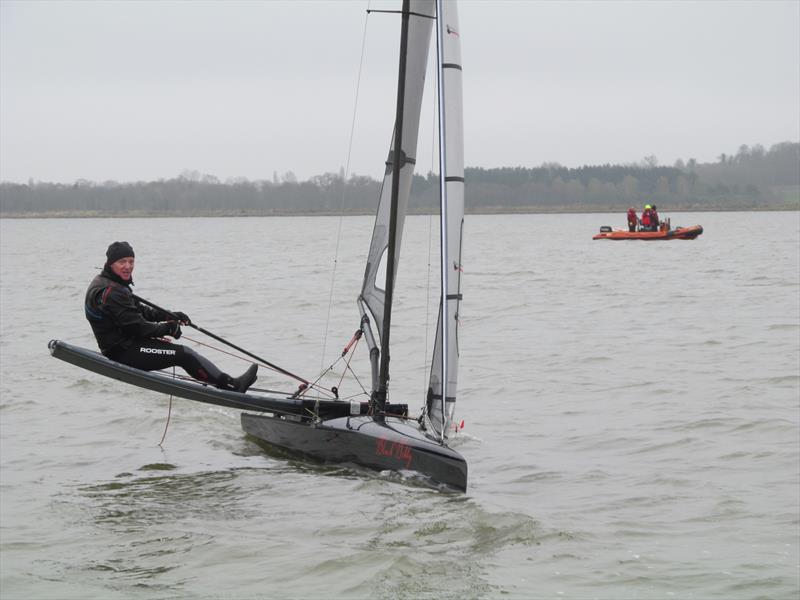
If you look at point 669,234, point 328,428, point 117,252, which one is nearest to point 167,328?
point 117,252

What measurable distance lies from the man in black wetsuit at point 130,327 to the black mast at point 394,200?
45.4 inches

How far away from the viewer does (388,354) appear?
7473 mm

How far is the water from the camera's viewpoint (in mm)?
5664

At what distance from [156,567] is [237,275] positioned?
24568mm

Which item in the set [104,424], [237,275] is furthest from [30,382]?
[237,275]

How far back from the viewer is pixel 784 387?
36.4 feet

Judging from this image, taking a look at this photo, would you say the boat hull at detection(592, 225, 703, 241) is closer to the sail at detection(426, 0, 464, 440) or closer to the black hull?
the black hull

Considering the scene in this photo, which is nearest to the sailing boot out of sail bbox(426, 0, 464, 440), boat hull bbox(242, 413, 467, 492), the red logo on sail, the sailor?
boat hull bbox(242, 413, 467, 492)

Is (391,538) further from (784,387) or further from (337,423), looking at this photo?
(784,387)

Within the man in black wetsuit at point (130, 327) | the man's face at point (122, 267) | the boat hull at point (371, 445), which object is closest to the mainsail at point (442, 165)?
the boat hull at point (371, 445)

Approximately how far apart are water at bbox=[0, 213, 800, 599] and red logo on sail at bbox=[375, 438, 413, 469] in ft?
0.59

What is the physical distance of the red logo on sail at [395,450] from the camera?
24.0 feet

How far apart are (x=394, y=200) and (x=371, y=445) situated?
5.98ft

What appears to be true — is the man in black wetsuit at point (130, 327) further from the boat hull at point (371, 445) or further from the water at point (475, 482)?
the water at point (475, 482)
